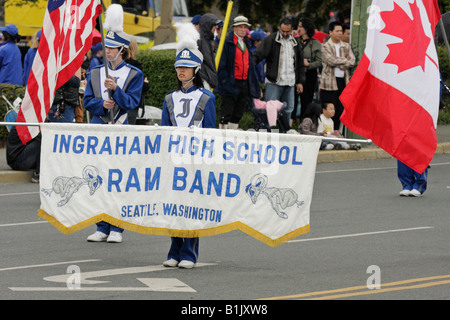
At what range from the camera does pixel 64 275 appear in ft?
29.2

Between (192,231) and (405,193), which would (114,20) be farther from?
(405,193)

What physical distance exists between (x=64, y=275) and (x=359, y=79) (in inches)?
112

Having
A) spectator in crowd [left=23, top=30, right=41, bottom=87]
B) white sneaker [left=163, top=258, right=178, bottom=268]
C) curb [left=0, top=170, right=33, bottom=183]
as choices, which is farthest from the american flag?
spectator in crowd [left=23, top=30, right=41, bottom=87]

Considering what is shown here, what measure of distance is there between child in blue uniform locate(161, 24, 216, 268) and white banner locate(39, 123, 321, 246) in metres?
0.37

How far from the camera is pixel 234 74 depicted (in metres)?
18.2

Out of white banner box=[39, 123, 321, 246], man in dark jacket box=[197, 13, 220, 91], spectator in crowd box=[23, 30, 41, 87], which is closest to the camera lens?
white banner box=[39, 123, 321, 246]

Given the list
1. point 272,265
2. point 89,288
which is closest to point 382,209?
point 272,265

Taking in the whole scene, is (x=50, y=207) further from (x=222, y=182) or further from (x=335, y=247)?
(x=335, y=247)

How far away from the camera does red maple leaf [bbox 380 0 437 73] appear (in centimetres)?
873

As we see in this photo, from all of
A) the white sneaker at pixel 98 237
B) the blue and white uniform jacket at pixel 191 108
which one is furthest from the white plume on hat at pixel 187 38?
the white sneaker at pixel 98 237

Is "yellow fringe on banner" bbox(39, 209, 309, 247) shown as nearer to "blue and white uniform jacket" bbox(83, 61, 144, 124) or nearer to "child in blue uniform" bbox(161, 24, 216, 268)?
"child in blue uniform" bbox(161, 24, 216, 268)

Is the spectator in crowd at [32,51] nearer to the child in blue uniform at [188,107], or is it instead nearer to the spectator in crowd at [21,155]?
the spectator in crowd at [21,155]

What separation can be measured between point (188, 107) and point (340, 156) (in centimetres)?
940

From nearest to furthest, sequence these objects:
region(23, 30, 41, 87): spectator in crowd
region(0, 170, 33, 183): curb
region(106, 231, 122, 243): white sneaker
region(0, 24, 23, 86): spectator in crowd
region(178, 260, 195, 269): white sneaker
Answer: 1. region(178, 260, 195, 269): white sneaker
2. region(106, 231, 122, 243): white sneaker
3. region(0, 170, 33, 183): curb
4. region(23, 30, 41, 87): spectator in crowd
5. region(0, 24, 23, 86): spectator in crowd
